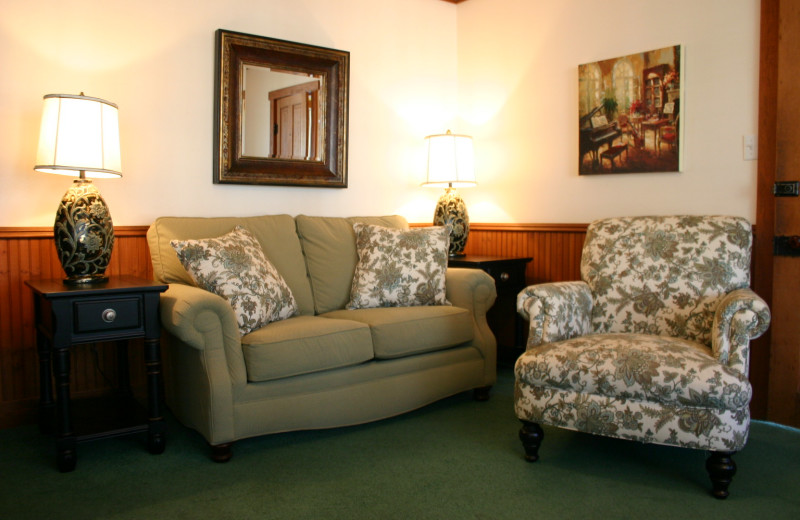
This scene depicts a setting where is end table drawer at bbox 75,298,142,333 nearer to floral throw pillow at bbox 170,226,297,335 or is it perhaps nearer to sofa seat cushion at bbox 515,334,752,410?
floral throw pillow at bbox 170,226,297,335

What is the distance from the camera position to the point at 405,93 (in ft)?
13.2

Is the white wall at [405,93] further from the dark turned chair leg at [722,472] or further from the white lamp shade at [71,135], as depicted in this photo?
the dark turned chair leg at [722,472]

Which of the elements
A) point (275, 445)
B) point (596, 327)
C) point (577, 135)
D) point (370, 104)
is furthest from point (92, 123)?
point (577, 135)

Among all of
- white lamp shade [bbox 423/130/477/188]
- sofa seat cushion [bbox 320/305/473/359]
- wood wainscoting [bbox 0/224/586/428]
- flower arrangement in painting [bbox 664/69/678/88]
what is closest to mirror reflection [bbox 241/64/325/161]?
white lamp shade [bbox 423/130/477/188]

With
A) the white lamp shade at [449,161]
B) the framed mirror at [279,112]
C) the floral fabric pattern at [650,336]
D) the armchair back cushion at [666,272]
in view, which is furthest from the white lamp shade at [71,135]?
the armchair back cushion at [666,272]

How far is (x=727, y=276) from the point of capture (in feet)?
8.32

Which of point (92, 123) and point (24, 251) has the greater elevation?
point (92, 123)

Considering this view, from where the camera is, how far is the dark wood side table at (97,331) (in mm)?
2246

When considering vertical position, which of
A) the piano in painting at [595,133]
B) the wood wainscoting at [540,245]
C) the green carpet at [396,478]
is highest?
the piano in painting at [595,133]

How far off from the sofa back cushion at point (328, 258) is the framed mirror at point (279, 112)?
1.12 feet

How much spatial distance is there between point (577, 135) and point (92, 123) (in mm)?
2486

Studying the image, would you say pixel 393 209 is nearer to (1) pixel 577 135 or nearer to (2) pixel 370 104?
(2) pixel 370 104

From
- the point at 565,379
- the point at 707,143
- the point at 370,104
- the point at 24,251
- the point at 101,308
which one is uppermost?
the point at 370,104

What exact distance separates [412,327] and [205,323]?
93 cm
